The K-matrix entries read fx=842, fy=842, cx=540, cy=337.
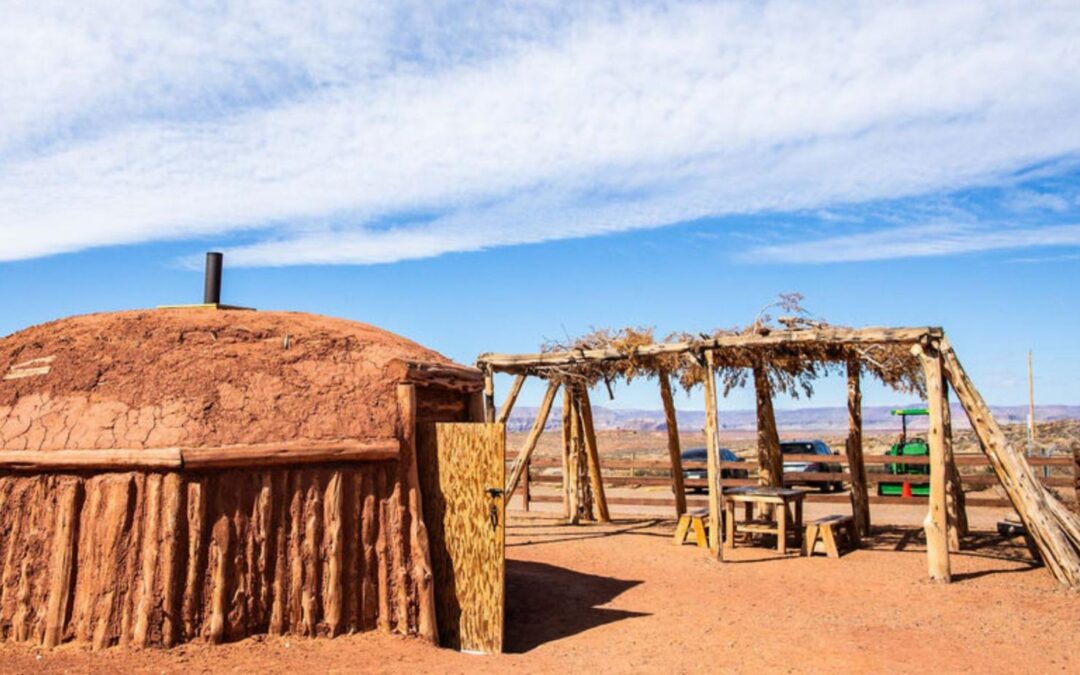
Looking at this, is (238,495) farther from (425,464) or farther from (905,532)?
(905,532)

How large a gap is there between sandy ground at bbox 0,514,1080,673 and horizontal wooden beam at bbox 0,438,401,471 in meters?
1.48

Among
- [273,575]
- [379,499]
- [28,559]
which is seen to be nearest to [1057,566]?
[379,499]

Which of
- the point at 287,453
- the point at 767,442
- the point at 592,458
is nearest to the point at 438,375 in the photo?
the point at 287,453

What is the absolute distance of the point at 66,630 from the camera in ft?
22.8

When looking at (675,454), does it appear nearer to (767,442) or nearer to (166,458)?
(767,442)

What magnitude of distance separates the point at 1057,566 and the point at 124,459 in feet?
34.5

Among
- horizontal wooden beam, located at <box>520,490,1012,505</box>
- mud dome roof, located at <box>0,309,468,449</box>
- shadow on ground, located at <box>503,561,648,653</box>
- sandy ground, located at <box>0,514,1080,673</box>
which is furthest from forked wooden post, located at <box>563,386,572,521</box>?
mud dome roof, located at <box>0,309,468,449</box>

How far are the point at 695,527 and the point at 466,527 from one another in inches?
254

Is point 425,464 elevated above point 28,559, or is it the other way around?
point 425,464

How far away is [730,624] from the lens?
8688 mm

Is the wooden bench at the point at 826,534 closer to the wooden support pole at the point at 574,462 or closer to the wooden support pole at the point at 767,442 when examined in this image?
the wooden support pole at the point at 767,442

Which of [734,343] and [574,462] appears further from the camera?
[574,462]

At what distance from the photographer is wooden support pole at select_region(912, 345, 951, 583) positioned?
10.5 metres

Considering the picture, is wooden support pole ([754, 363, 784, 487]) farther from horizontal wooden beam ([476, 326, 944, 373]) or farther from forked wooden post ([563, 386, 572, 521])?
forked wooden post ([563, 386, 572, 521])
